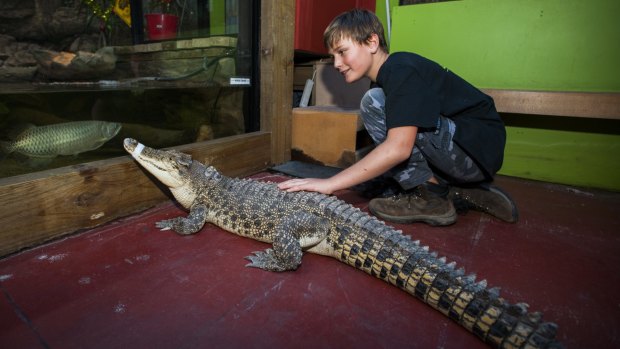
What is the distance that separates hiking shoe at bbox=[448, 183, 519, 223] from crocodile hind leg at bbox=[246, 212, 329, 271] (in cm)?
127

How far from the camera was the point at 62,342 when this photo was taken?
1096 millimetres

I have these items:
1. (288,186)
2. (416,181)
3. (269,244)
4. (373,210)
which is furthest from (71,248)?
(416,181)

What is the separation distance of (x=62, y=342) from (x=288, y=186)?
1.23 metres

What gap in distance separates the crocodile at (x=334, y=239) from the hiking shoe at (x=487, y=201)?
103 centimetres

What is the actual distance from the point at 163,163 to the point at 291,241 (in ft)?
3.27

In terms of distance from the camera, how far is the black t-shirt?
5.81ft

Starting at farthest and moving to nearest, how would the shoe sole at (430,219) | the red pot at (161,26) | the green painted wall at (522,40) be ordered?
the red pot at (161,26) → the green painted wall at (522,40) → the shoe sole at (430,219)

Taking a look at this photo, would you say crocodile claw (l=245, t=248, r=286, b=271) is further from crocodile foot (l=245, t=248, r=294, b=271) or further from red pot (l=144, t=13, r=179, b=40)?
red pot (l=144, t=13, r=179, b=40)

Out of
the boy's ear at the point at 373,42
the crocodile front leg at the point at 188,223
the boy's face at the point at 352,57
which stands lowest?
the crocodile front leg at the point at 188,223

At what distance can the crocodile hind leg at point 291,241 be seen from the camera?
1.58 meters

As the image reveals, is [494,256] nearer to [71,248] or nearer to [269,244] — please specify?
[269,244]

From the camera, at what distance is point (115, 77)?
8.50 ft

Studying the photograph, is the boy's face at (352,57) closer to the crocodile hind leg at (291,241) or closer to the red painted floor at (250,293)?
the crocodile hind leg at (291,241)

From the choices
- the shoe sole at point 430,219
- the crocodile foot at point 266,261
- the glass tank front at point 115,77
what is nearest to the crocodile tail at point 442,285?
the crocodile foot at point 266,261
